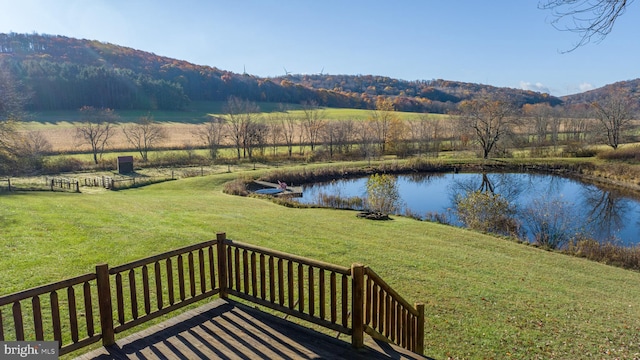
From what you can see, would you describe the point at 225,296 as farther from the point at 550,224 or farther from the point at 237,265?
the point at 550,224

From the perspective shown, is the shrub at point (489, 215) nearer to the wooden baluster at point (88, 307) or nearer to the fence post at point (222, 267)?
the fence post at point (222, 267)

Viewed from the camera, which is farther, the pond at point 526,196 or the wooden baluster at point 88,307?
the pond at point 526,196

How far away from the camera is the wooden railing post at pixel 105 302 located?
5.02 m

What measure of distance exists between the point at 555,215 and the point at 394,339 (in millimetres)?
18329

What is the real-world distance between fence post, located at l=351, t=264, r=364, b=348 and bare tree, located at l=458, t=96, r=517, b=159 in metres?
48.9

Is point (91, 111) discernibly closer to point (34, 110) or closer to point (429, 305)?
point (34, 110)

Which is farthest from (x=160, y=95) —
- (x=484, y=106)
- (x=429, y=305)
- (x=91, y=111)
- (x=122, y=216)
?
(x=429, y=305)

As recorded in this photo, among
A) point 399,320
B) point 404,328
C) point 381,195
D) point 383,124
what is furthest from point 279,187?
point 383,124

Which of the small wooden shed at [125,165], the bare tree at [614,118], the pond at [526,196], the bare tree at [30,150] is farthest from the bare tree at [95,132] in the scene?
the bare tree at [614,118]

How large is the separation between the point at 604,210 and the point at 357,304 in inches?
1159

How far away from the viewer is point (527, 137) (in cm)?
6191

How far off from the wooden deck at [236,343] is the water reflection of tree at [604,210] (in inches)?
810

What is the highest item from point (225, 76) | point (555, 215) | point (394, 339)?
point (225, 76)

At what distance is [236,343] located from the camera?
529 cm
